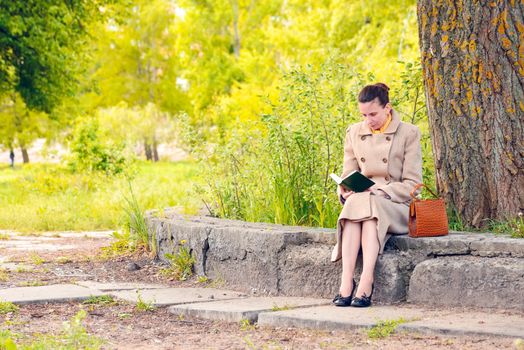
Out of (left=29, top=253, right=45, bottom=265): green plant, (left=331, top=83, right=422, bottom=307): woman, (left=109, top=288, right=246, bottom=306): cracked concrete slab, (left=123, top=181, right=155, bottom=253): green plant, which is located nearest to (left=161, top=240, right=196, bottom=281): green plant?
(left=109, top=288, right=246, bottom=306): cracked concrete slab

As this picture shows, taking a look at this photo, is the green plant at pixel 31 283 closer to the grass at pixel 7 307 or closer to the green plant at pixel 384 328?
the grass at pixel 7 307

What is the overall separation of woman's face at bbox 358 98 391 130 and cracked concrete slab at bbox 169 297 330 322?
1230 millimetres

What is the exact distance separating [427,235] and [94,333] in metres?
2.14

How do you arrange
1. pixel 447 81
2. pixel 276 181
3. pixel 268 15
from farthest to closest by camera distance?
pixel 268 15 < pixel 276 181 < pixel 447 81

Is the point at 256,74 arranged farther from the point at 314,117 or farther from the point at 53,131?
the point at 314,117

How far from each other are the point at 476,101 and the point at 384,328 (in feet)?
6.36

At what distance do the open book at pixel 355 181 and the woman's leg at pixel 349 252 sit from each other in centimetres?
23

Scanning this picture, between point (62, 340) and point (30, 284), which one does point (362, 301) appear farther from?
point (30, 284)

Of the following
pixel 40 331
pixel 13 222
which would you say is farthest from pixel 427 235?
pixel 13 222

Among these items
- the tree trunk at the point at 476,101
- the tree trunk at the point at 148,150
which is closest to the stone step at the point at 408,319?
the tree trunk at the point at 476,101

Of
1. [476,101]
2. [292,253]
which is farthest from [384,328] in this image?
[476,101]

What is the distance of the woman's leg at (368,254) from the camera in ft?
18.4

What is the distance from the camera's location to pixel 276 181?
285 inches

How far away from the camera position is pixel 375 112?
5.99 m
